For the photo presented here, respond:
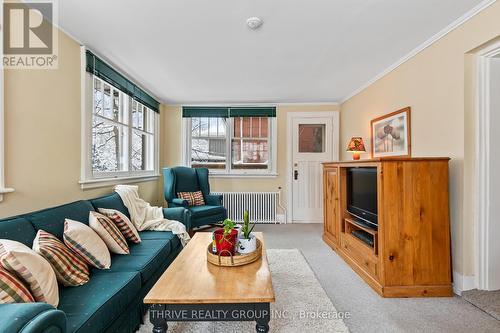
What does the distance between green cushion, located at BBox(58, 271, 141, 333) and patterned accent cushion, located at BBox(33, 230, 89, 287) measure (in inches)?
1.8

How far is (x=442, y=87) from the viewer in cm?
229

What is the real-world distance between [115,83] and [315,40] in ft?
7.90

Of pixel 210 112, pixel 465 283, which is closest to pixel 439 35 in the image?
pixel 465 283

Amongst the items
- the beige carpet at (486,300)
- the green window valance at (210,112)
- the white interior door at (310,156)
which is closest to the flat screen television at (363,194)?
the beige carpet at (486,300)

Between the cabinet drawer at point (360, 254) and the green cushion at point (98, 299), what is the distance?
6.50 feet

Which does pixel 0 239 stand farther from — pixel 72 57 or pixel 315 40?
pixel 315 40

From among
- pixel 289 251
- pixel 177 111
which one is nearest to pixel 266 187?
pixel 289 251

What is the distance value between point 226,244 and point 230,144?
3302mm

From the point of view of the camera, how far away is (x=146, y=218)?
9.17 feet

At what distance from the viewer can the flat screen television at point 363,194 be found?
96.0 inches

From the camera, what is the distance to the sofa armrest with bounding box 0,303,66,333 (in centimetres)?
84

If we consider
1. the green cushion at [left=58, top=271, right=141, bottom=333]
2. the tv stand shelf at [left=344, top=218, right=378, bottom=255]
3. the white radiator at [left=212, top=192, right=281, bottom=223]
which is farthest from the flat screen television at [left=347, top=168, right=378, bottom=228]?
the green cushion at [left=58, top=271, right=141, bottom=333]

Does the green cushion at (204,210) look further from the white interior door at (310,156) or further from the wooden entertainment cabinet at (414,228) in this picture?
the wooden entertainment cabinet at (414,228)

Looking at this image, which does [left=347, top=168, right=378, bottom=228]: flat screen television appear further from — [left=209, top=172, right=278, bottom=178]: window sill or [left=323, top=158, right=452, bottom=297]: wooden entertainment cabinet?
[left=209, top=172, right=278, bottom=178]: window sill
